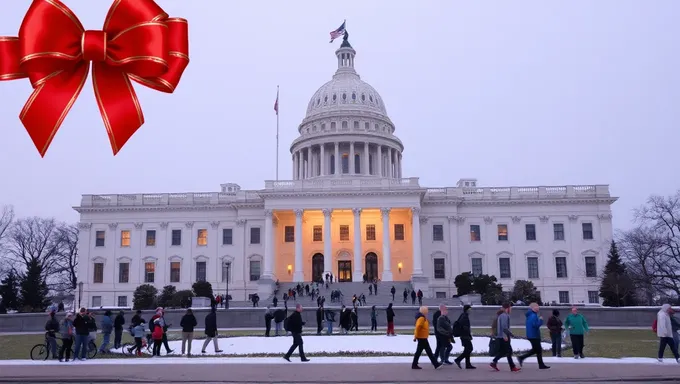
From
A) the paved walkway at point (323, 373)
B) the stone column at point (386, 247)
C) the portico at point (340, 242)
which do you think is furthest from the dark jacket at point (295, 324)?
the portico at point (340, 242)

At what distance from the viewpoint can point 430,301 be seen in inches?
2387

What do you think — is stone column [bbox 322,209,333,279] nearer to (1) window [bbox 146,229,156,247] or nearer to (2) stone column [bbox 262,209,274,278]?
(2) stone column [bbox 262,209,274,278]

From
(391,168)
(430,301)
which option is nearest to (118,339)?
(430,301)

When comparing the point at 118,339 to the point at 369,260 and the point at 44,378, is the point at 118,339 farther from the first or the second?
the point at 369,260

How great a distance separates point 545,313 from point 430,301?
21365mm

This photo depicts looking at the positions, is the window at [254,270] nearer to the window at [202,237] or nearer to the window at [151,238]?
the window at [202,237]

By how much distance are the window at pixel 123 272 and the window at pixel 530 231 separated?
1857 inches

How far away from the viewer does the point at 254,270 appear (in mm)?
74625

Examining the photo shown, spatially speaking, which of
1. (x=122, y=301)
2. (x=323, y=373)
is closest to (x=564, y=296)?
(x=122, y=301)

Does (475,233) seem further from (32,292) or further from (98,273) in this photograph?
(32,292)

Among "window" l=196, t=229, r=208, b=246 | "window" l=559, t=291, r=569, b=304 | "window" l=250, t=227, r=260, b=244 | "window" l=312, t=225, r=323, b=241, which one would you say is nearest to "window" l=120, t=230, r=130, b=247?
"window" l=196, t=229, r=208, b=246

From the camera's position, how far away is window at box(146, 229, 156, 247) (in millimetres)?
76500

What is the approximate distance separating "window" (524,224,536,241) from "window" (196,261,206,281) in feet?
125

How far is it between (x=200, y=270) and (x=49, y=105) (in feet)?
239
